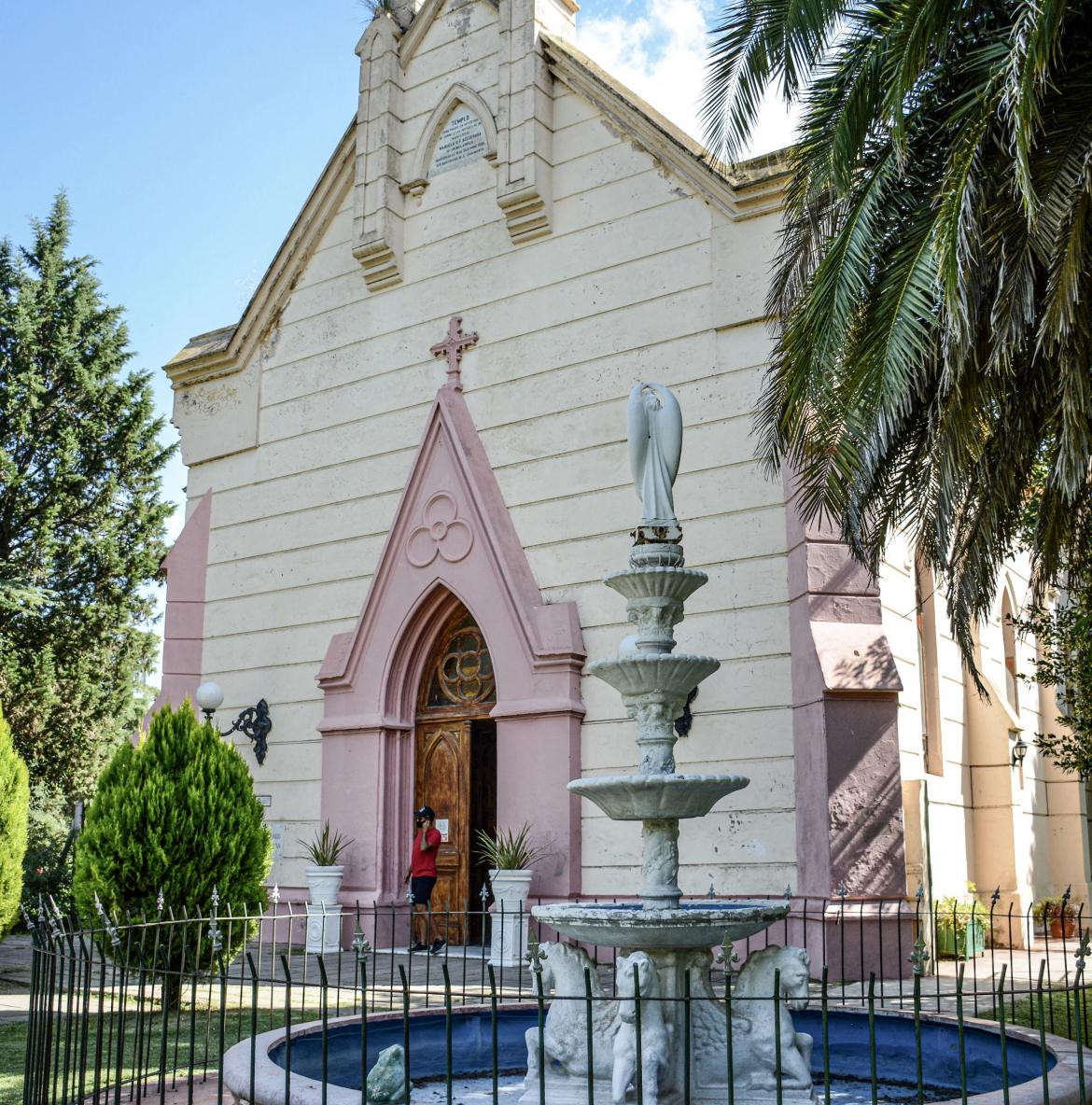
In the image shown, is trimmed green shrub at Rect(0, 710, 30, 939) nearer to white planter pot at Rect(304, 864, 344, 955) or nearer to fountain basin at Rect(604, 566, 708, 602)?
white planter pot at Rect(304, 864, 344, 955)

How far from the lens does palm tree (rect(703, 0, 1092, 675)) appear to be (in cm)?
845

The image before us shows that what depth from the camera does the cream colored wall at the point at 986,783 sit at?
15164mm

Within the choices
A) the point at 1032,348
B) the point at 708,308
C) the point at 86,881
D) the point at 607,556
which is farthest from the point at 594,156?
the point at 86,881

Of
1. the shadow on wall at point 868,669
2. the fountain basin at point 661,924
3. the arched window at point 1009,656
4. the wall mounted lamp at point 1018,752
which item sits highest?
the arched window at point 1009,656

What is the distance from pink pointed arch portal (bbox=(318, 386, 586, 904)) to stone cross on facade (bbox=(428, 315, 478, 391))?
0.26 meters

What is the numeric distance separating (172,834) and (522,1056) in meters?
4.52

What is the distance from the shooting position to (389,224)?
1759cm

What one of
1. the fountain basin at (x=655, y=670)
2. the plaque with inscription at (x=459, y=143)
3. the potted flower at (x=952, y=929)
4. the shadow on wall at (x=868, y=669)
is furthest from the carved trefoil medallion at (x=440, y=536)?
the fountain basin at (x=655, y=670)

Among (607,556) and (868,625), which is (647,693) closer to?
(868,625)

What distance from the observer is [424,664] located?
1645 centimetres

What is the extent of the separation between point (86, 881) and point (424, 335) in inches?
338

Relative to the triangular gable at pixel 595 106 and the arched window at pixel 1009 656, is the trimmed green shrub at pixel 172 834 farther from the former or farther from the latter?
the arched window at pixel 1009 656

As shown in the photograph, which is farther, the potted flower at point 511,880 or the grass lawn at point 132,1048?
the potted flower at point 511,880

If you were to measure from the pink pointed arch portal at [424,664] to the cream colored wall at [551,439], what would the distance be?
0.95 ft
